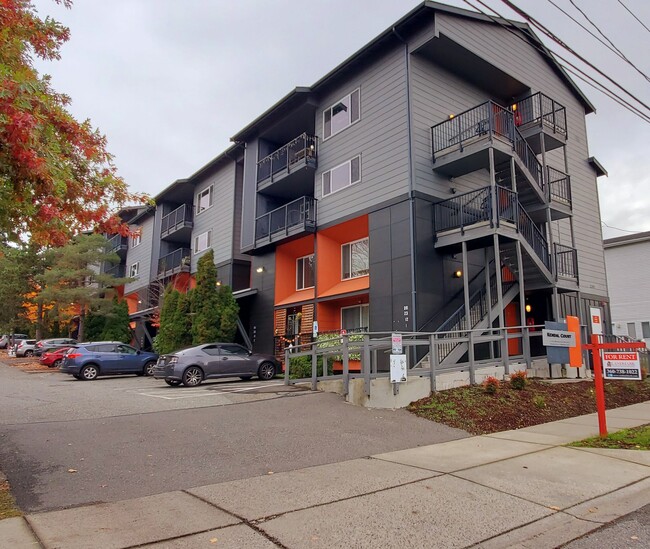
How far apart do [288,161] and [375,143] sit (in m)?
4.90

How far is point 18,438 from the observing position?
7754mm

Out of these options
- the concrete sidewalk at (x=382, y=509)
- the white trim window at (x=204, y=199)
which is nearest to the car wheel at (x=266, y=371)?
the concrete sidewalk at (x=382, y=509)

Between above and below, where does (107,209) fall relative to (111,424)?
above

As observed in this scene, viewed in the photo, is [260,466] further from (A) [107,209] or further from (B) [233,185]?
(B) [233,185]

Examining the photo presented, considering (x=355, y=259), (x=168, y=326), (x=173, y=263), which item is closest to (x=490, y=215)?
(x=355, y=259)

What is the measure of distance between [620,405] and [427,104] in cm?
1092

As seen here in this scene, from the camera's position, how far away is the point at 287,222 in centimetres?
2048

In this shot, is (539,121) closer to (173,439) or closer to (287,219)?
(287,219)

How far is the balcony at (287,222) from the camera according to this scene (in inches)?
769

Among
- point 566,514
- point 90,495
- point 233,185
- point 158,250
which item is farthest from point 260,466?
point 158,250

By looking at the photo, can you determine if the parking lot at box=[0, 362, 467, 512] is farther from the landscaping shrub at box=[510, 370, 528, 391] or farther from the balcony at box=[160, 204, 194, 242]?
the balcony at box=[160, 204, 194, 242]

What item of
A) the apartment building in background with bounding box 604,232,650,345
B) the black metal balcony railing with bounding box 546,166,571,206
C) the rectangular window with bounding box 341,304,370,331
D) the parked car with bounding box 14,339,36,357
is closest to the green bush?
the rectangular window with bounding box 341,304,370,331

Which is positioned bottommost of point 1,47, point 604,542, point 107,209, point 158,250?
point 604,542

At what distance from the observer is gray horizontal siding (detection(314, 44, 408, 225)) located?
16.5 meters
